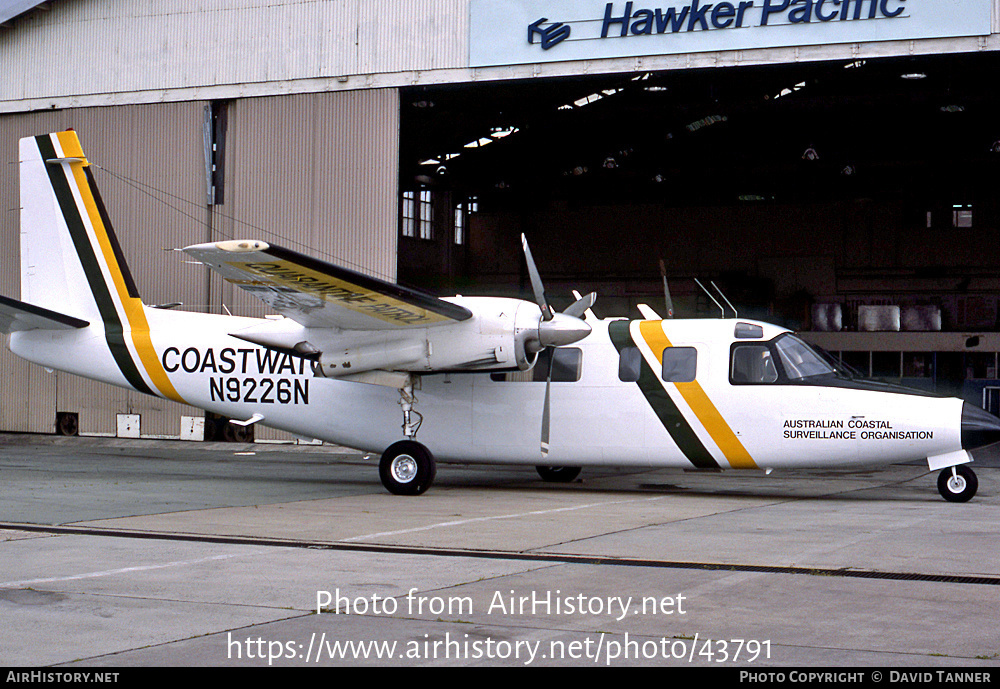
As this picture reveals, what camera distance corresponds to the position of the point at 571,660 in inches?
197

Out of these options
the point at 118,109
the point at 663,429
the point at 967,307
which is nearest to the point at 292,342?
the point at 663,429

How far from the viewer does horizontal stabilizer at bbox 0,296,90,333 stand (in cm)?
1545

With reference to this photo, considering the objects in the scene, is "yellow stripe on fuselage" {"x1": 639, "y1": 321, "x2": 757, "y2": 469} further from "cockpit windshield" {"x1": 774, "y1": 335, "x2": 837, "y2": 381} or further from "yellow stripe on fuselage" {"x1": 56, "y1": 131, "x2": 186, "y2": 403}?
"yellow stripe on fuselage" {"x1": 56, "y1": 131, "x2": 186, "y2": 403}

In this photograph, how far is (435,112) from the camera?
27391 mm

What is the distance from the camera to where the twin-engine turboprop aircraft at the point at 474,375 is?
522 inches

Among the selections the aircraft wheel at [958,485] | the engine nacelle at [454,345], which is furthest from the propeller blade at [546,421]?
the aircraft wheel at [958,485]

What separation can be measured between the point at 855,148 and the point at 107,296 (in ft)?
84.6

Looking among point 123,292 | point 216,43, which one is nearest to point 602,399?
point 123,292

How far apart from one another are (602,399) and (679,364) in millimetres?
1185

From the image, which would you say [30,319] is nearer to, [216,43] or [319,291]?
[319,291]

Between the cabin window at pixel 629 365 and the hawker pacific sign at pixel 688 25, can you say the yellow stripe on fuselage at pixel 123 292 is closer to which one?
the cabin window at pixel 629 365

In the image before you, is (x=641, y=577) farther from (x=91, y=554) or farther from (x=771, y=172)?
(x=771, y=172)

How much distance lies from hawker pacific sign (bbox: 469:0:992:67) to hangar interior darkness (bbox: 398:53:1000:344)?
260 cm

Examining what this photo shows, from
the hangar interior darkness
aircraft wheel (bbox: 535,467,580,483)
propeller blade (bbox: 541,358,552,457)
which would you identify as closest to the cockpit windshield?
propeller blade (bbox: 541,358,552,457)
